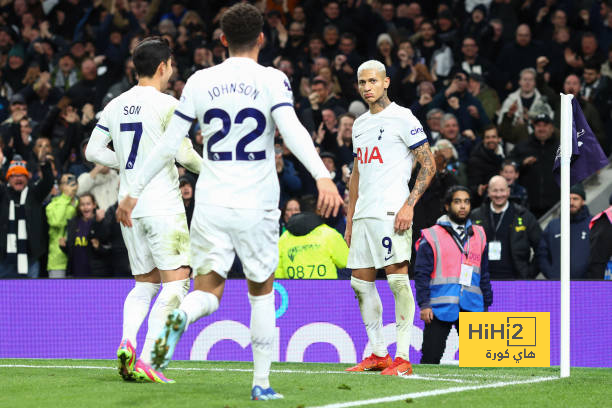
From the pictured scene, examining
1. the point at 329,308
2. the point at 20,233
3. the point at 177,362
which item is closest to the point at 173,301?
the point at 177,362

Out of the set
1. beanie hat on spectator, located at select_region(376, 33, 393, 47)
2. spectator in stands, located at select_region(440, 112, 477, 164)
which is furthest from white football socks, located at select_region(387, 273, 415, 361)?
beanie hat on spectator, located at select_region(376, 33, 393, 47)

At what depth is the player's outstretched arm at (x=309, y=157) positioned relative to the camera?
5.79 m

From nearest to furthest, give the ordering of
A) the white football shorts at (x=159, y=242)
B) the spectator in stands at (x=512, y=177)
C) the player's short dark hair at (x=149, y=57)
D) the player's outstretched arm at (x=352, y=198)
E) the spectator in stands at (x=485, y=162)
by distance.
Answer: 1. the white football shorts at (x=159, y=242)
2. the player's short dark hair at (x=149, y=57)
3. the player's outstretched arm at (x=352, y=198)
4. the spectator in stands at (x=512, y=177)
5. the spectator in stands at (x=485, y=162)

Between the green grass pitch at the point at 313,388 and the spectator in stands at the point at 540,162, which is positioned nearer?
the green grass pitch at the point at 313,388

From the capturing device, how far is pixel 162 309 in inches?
288

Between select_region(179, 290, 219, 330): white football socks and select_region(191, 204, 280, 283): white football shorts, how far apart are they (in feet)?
0.51

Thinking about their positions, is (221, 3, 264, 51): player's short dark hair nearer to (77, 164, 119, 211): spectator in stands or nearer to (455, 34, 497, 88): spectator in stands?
(77, 164, 119, 211): spectator in stands

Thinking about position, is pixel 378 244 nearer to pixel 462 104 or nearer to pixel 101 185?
pixel 101 185

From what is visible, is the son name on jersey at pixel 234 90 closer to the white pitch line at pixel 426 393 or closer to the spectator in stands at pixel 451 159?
the white pitch line at pixel 426 393

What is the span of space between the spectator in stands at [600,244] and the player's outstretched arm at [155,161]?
23.2ft

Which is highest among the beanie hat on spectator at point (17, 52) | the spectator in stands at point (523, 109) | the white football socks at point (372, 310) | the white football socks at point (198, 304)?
the beanie hat on spectator at point (17, 52)

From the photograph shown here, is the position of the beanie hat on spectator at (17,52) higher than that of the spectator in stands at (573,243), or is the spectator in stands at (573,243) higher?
the beanie hat on spectator at (17,52)

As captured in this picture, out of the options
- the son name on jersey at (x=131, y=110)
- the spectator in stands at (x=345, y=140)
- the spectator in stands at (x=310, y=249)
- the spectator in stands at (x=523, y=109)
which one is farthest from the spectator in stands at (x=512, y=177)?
the son name on jersey at (x=131, y=110)

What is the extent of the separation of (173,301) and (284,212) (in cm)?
588
